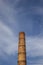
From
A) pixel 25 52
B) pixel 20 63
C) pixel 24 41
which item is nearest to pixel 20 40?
pixel 24 41

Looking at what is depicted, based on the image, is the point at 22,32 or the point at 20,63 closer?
the point at 20,63

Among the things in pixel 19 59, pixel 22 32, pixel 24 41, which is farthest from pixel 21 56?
pixel 22 32

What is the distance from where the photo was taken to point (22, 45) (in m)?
15.3

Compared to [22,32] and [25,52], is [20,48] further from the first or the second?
[22,32]

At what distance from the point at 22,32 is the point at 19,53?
8.19 ft

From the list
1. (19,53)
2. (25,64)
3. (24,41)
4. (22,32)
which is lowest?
(25,64)

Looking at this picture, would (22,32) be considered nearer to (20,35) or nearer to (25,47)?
(20,35)

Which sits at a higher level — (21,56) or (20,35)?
(20,35)

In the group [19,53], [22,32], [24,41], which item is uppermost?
[22,32]

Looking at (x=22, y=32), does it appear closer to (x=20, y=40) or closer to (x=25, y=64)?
(x=20, y=40)

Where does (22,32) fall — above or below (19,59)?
above

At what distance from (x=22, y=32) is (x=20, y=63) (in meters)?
3.59

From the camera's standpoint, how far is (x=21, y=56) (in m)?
14.9

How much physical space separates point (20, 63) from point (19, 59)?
0.45m
